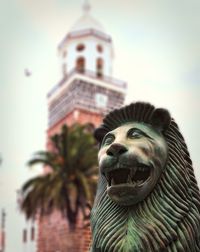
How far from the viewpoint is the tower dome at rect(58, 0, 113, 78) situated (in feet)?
134

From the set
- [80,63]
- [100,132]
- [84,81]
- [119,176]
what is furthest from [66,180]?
[80,63]

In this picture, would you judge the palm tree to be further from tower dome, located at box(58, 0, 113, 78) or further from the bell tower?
tower dome, located at box(58, 0, 113, 78)

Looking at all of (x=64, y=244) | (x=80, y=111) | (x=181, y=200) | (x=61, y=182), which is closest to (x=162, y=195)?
(x=181, y=200)

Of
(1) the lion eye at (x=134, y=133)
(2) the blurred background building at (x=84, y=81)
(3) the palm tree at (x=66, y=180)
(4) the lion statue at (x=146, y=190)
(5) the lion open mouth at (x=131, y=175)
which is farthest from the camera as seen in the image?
(2) the blurred background building at (x=84, y=81)

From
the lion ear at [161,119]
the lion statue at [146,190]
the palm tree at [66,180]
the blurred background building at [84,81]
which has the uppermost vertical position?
the blurred background building at [84,81]

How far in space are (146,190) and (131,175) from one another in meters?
0.12

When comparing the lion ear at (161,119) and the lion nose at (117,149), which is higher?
the lion ear at (161,119)

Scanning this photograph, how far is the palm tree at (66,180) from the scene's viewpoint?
20312mm

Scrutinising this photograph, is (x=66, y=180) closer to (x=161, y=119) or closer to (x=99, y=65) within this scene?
(x=161, y=119)

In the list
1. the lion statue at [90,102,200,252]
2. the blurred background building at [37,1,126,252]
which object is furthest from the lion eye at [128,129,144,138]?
the blurred background building at [37,1,126,252]

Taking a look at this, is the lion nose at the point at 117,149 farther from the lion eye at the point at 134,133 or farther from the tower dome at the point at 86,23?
the tower dome at the point at 86,23

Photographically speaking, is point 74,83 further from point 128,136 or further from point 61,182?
point 128,136

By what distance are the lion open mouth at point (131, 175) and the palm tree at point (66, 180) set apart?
56.1 ft

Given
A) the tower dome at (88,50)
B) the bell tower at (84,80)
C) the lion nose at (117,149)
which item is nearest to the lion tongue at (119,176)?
the lion nose at (117,149)
